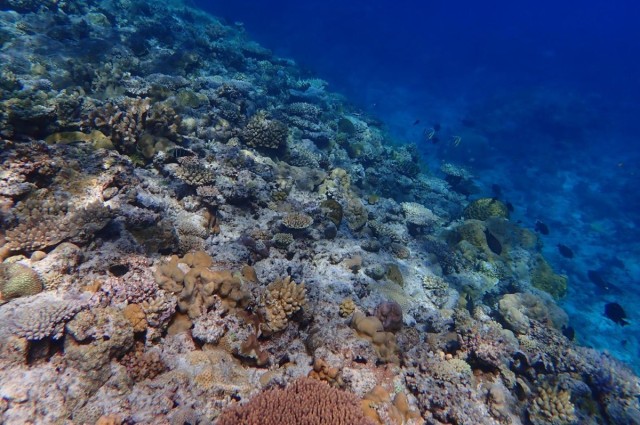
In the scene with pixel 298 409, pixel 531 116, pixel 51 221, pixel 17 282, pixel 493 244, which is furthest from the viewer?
pixel 531 116

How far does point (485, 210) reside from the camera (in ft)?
48.3

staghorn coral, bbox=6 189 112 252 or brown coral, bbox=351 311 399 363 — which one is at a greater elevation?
brown coral, bbox=351 311 399 363

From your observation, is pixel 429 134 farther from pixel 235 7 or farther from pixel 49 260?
pixel 235 7

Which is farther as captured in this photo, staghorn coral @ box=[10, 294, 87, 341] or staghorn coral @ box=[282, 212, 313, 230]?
staghorn coral @ box=[282, 212, 313, 230]

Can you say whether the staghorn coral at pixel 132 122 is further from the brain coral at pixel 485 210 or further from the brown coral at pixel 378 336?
the brain coral at pixel 485 210

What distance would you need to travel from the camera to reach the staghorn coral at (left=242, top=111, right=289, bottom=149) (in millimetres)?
10617

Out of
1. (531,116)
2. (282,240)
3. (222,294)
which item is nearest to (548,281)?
(282,240)

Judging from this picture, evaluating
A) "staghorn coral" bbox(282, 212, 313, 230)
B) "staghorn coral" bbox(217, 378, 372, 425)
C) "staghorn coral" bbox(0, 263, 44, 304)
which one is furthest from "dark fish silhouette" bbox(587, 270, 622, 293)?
"staghorn coral" bbox(0, 263, 44, 304)

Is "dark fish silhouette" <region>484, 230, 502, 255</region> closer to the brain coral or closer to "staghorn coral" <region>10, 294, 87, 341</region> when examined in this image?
the brain coral

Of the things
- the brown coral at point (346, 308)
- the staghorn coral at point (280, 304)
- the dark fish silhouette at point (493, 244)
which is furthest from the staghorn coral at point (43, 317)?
the dark fish silhouette at point (493, 244)

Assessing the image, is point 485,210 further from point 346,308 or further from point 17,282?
point 17,282

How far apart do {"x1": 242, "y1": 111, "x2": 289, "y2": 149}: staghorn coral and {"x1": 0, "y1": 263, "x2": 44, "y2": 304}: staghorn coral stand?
7264mm

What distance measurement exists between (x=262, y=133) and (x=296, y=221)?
409 centimetres

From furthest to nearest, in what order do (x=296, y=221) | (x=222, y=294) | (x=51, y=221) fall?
(x=296, y=221)
(x=222, y=294)
(x=51, y=221)
